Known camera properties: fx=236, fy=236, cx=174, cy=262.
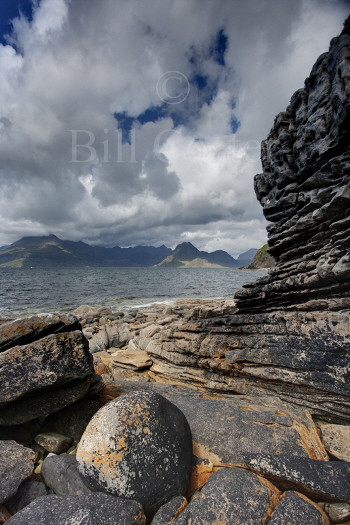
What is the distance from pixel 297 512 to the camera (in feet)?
11.9

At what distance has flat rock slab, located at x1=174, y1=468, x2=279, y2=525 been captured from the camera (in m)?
3.58

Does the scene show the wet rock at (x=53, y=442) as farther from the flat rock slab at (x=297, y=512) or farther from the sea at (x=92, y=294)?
the sea at (x=92, y=294)

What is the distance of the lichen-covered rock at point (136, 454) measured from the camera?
400cm

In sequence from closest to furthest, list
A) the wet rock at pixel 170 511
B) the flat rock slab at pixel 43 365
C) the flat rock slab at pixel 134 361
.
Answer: the wet rock at pixel 170 511 < the flat rock slab at pixel 43 365 < the flat rock slab at pixel 134 361

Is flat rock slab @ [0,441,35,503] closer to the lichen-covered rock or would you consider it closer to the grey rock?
the grey rock

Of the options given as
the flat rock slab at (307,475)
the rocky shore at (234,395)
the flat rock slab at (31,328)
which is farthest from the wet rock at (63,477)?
the flat rock slab at (307,475)

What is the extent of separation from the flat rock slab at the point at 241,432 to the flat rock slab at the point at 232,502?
0.61m

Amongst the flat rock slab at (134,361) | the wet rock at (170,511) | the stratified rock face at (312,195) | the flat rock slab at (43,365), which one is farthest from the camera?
the flat rock slab at (134,361)

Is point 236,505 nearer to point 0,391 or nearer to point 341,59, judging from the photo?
point 0,391

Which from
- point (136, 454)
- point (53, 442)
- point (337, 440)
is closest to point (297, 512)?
point (136, 454)

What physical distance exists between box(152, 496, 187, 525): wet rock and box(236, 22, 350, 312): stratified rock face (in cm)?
651

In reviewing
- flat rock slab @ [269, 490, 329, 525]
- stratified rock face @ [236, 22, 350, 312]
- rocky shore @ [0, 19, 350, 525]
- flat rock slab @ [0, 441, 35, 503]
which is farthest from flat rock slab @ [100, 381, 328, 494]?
stratified rock face @ [236, 22, 350, 312]

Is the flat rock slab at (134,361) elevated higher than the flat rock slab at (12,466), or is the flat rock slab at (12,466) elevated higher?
the flat rock slab at (12,466)

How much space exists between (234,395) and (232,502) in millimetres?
4570
